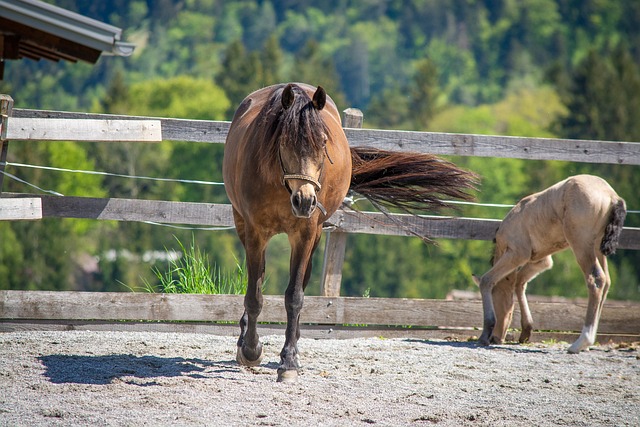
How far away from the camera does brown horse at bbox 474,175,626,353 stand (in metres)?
7.94

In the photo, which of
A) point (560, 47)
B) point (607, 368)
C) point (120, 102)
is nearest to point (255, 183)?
point (607, 368)

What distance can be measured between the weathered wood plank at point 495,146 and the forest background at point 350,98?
455 millimetres

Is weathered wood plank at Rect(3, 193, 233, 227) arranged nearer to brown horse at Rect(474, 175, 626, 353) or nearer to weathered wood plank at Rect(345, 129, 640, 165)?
weathered wood plank at Rect(345, 129, 640, 165)

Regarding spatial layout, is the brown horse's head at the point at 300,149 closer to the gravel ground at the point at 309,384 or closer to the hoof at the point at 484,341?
the gravel ground at the point at 309,384

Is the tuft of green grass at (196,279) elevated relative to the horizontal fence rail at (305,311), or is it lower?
elevated

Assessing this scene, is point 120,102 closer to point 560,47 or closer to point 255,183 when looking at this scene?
point 255,183

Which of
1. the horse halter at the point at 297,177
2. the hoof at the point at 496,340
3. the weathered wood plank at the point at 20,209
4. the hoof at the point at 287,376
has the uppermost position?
the horse halter at the point at 297,177

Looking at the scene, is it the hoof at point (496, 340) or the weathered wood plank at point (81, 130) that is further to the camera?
the hoof at point (496, 340)

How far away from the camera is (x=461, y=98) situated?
150875 mm

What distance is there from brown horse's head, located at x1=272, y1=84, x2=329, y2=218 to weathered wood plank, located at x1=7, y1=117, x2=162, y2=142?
1923mm

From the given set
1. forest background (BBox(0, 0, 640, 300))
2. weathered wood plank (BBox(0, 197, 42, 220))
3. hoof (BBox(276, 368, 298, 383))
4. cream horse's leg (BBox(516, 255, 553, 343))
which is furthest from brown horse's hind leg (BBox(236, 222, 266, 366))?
cream horse's leg (BBox(516, 255, 553, 343))

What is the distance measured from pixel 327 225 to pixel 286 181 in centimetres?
245

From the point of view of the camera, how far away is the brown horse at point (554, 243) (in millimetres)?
7941

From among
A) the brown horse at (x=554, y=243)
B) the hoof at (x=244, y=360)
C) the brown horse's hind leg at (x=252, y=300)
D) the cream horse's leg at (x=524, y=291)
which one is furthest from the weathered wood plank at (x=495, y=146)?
the hoof at (x=244, y=360)
